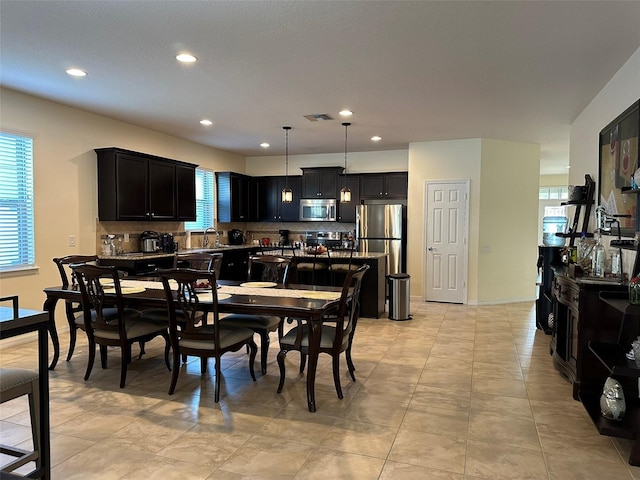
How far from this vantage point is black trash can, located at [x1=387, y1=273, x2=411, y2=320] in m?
6.11

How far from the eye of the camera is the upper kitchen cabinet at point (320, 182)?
8.48m

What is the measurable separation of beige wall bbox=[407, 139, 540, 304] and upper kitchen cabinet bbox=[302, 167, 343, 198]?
1.54 m

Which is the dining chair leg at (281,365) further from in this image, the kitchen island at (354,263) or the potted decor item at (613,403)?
the kitchen island at (354,263)

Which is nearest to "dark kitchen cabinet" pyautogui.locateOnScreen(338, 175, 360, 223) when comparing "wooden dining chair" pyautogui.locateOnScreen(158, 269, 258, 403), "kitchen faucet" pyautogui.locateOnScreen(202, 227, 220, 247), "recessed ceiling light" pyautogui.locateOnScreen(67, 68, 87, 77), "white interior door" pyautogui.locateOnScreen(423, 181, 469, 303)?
"white interior door" pyautogui.locateOnScreen(423, 181, 469, 303)

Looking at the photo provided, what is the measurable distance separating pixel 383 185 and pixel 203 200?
134 inches

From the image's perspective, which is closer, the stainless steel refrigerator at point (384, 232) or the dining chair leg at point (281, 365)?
the dining chair leg at point (281, 365)

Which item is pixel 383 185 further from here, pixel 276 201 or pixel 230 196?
pixel 230 196

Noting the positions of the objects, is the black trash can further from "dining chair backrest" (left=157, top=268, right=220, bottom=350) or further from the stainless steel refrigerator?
"dining chair backrest" (left=157, top=268, right=220, bottom=350)

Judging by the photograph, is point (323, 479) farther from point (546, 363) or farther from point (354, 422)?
point (546, 363)

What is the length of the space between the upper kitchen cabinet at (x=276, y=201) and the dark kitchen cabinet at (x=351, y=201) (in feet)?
3.00

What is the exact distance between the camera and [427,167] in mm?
7520

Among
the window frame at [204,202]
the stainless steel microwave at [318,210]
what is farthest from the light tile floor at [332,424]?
the stainless steel microwave at [318,210]

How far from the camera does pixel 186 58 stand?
3.71 m

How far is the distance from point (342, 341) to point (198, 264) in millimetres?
2064
